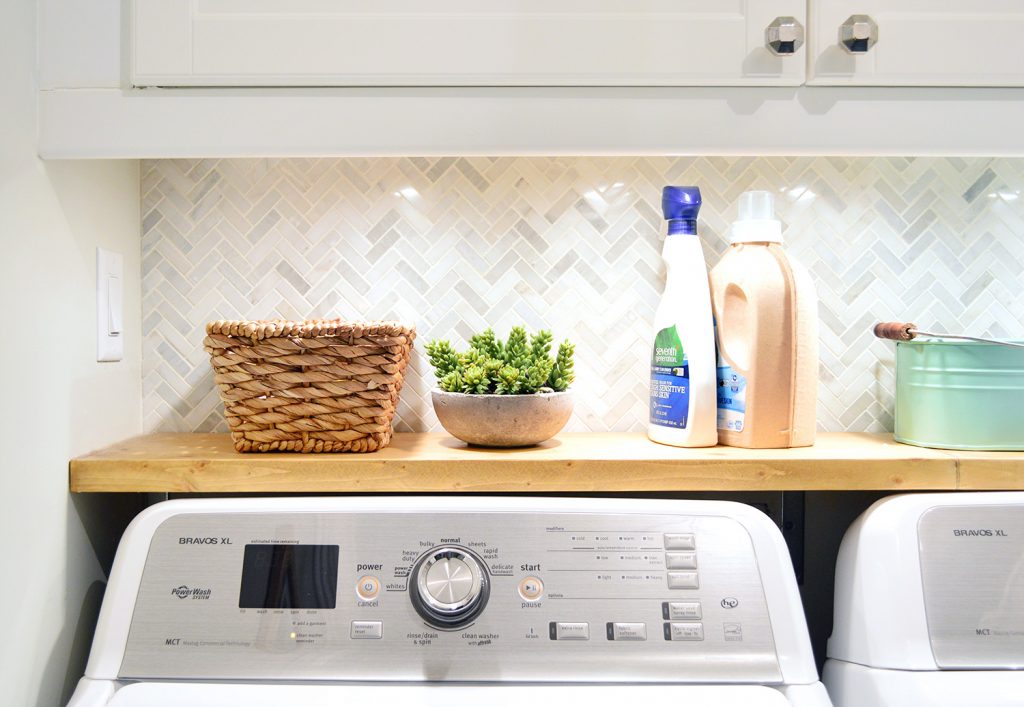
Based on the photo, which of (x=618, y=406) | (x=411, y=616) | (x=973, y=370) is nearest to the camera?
(x=411, y=616)

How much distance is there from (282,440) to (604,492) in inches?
16.0

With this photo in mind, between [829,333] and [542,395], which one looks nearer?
[542,395]

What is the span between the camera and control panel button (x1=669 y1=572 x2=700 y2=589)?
2.34 feet

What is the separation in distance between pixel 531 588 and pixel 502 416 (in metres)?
0.21

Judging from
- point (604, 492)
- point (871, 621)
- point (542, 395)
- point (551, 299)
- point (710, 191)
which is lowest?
point (871, 621)

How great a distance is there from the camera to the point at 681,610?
0.70 metres

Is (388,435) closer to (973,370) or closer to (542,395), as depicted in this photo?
(542,395)

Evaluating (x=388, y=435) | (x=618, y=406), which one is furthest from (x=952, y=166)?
(x=388, y=435)

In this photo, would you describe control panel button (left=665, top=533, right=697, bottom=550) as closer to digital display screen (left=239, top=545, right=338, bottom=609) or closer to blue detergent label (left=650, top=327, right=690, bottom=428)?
blue detergent label (left=650, top=327, right=690, bottom=428)

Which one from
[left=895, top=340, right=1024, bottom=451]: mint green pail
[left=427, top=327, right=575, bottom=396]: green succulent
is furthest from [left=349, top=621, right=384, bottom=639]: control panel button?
[left=895, top=340, right=1024, bottom=451]: mint green pail

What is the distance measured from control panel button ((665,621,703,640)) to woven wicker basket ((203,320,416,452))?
405 millimetres

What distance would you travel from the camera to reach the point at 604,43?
75 cm

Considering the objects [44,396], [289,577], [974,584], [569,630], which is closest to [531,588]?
[569,630]

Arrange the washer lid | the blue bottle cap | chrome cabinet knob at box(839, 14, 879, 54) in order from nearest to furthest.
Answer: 1. the washer lid
2. chrome cabinet knob at box(839, 14, 879, 54)
3. the blue bottle cap
